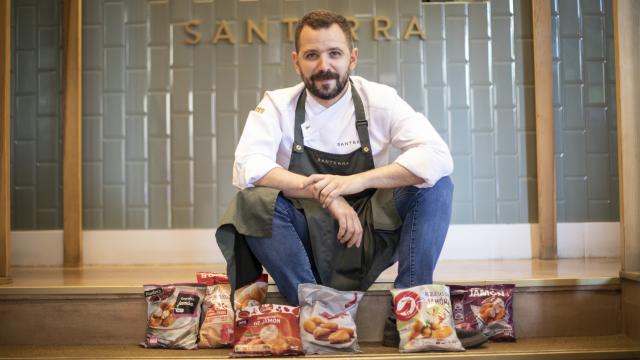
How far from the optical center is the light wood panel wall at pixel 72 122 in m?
3.58

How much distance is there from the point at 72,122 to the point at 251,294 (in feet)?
5.65

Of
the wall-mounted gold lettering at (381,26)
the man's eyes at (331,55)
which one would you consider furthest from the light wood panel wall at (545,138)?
the man's eyes at (331,55)

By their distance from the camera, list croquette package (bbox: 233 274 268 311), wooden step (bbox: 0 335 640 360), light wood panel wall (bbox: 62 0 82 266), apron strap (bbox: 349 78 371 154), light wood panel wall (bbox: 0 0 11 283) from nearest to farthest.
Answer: wooden step (bbox: 0 335 640 360) → croquette package (bbox: 233 274 268 311) → apron strap (bbox: 349 78 371 154) → light wood panel wall (bbox: 0 0 11 283) → light wood panel wall (bbox: 62 0 82 266)

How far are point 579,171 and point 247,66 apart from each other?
1.82 m

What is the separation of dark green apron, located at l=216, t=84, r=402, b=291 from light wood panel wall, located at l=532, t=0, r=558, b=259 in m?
1.47

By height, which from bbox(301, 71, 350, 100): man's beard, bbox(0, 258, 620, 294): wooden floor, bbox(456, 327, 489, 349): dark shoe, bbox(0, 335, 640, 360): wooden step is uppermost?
bbox(301, 71, 350, 100): man's beard

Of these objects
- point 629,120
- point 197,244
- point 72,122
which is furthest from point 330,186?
point 72,122

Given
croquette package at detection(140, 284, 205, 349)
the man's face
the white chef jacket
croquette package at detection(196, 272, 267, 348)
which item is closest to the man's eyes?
the man's face

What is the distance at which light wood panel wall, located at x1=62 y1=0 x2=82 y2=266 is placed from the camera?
3.58 m

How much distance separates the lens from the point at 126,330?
2.54 meters

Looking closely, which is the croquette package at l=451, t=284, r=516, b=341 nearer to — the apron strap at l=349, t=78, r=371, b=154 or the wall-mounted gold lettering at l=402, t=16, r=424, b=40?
the apron strap at l=349, t=78, r=371, b=154

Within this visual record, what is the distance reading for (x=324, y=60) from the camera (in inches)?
93.1

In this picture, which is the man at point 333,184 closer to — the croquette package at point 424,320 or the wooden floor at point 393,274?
the croquette package at point 424,320

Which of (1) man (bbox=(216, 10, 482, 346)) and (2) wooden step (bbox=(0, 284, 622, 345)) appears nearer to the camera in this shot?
(1) man (bbox=(216, 10, 482, 346))
